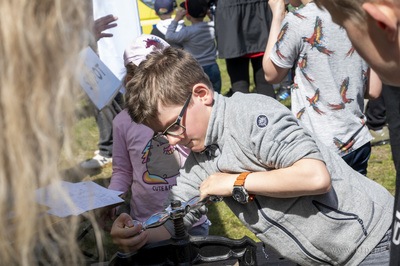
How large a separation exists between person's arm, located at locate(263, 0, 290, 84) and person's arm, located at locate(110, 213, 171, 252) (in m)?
1.05

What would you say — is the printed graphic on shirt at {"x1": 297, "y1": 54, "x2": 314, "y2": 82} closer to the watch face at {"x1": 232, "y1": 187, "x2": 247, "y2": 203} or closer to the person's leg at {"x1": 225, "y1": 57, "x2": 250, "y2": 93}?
the watch face at {"x1": 232, "y1": 187, "x2": 247, "y2": 203}

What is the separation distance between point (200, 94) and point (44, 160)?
1.06 m

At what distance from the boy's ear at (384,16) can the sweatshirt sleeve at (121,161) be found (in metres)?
1.73

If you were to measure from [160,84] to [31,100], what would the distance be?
105 cm

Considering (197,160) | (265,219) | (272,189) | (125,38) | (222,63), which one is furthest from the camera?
(222,63)

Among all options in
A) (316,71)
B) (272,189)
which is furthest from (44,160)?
(316,71)

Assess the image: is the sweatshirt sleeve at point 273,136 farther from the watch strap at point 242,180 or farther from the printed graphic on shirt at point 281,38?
the printed graphic on shirt at point 281,38

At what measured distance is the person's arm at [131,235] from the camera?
5.79 feet

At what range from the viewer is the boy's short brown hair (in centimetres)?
170

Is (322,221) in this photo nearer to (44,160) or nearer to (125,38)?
(44,160)

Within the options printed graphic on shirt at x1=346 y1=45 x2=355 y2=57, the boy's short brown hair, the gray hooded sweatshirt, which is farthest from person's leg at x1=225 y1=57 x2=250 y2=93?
the gray hooded sweatshirt

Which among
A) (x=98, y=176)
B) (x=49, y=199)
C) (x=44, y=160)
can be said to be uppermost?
(x=44, y=160)

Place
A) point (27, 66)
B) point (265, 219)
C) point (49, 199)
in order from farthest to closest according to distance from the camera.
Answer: point (265, 219)
point (49, 199)
point (27, 66)

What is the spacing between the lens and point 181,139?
5.59 feet
